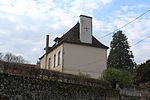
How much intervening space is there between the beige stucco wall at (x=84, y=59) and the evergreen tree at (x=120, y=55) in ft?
45.3

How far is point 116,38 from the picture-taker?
52688mm

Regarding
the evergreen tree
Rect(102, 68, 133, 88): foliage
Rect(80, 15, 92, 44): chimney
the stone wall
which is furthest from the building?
the evergreen tree

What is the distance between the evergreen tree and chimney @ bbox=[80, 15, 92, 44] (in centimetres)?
1488

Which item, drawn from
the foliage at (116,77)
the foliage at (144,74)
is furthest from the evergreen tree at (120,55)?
the foliage at (116,77)

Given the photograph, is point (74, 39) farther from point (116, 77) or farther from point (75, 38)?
point (116, 77)

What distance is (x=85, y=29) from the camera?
35.6 m

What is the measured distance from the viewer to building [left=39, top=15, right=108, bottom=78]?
34.0 metres

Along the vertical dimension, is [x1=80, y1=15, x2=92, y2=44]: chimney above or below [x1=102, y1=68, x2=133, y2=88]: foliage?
above

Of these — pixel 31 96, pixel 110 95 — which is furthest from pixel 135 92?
pixel 31 96

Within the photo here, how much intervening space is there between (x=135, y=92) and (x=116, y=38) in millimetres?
29151

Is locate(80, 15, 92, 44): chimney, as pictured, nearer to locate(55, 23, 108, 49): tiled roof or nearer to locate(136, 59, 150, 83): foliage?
locate(55, 23, 108, 49): tiled roof

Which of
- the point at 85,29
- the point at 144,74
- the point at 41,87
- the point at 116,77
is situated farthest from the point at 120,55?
the point at 41,87

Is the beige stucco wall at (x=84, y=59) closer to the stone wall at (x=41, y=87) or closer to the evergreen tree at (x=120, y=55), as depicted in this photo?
the stone wall at (x=41, y=87)

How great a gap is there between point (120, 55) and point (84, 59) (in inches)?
663
